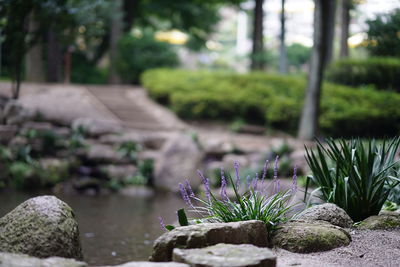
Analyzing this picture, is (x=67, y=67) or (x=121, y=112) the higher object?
(x=67, y=67)

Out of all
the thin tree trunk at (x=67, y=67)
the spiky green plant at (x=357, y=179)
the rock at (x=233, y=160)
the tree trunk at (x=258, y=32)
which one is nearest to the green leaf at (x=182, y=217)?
the spiky green plant at (x=357, y=179)

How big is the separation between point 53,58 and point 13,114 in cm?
775

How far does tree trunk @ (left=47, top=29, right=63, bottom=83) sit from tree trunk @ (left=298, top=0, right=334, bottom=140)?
10.6 m

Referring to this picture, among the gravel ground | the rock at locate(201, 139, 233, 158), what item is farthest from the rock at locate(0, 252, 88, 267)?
the rock at locate(201, 139, 233, 158)

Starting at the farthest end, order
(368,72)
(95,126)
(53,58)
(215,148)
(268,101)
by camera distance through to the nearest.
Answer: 1. (53,58)
2. (268,101)
3. (368,72)
4. (95,126)
5. (215,148)

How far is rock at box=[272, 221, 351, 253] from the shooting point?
4125 millimetres

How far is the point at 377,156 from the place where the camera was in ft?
17.3

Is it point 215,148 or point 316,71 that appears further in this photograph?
point 316,71

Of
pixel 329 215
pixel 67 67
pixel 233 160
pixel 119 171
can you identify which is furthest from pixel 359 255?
pixel 67 67

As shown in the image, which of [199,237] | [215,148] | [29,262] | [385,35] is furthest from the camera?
[215,148]

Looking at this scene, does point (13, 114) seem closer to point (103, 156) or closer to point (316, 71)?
point (103, 156)

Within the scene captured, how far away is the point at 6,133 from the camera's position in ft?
42.9

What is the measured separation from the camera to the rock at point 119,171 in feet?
42.2

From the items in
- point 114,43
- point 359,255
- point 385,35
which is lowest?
point 359,255
